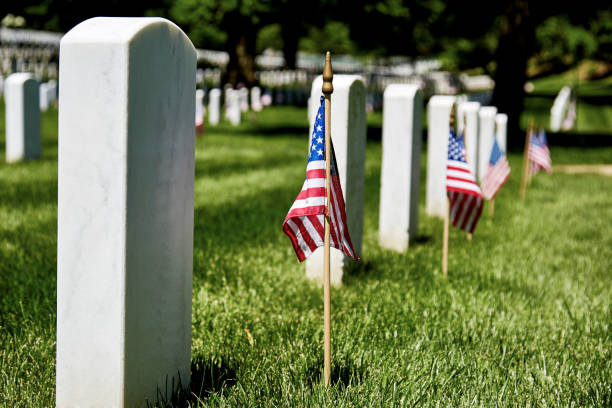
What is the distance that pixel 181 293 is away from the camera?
2854 mm

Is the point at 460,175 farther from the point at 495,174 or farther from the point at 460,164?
the point at 495,174

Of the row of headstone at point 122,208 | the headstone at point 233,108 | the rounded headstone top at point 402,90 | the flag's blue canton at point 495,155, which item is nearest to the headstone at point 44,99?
the headstone at point 233,108

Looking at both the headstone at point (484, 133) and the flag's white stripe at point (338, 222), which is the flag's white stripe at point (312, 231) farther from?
the headstone at point (484, 133)

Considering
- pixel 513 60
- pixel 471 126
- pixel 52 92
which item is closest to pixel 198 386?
pixel 471 126

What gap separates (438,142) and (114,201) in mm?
5458

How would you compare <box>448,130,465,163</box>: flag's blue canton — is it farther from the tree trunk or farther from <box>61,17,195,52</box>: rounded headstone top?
the tree trunk

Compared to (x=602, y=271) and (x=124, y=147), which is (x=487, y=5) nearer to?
(x=602, y=271)

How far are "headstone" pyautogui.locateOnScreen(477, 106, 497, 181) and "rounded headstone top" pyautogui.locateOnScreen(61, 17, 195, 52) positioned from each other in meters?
7.96

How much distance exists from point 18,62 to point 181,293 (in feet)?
94.5

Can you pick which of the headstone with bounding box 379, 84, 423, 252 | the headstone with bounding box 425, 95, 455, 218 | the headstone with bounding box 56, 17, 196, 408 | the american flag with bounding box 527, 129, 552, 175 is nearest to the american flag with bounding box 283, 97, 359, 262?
the headstone with bounding box 56, 17, 196, 408

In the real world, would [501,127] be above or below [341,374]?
above

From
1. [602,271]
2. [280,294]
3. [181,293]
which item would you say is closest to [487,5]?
[602,271]

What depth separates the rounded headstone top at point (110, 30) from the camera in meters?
2.45

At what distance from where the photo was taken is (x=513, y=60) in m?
18.6
